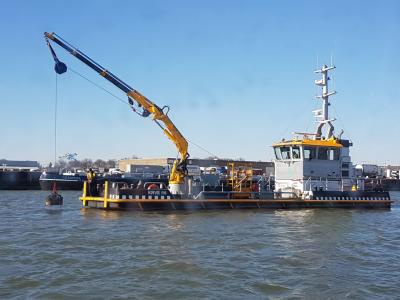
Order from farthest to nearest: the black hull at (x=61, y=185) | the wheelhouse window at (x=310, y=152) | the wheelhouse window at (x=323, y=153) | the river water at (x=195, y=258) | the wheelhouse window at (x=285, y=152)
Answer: the black hull at (x=61, y=185)
the wheelhouse window at (x=285, y=152)
the wheelhouse window at (x=323, y=153)
the wheelhouse window at (x=310, y=152)
the river water at (x=195, y=258)

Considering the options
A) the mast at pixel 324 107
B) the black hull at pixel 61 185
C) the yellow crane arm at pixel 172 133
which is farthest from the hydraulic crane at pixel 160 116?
the black hull at pixel 61 185

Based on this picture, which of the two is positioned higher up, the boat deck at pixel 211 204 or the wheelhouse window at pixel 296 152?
the wheelhouse window at pixel 296 152

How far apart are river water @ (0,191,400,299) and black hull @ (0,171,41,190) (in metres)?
32.7

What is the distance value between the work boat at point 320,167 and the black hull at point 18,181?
3364 centimetres

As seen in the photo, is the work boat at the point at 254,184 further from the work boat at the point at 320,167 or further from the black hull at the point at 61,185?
the black hull at the point at 61,185

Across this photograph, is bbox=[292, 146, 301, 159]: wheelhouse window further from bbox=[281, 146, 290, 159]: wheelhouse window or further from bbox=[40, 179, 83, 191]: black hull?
bbox=[40, 179, 83, 191]: black hull

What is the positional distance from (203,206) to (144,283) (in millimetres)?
13174

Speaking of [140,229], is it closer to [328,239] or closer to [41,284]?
[328,239]

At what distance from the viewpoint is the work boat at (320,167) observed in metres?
24.7

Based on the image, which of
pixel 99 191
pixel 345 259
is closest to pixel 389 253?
pixel 345 259

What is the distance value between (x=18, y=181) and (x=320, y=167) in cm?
3651

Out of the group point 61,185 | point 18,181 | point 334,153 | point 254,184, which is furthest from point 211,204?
point 18,181

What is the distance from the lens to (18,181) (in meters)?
51.0

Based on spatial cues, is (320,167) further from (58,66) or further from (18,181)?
(18,181)
